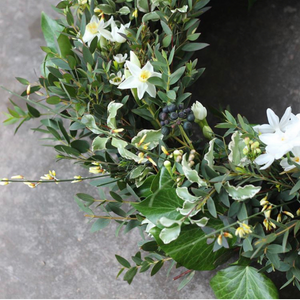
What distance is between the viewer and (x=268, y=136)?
2.74 ft

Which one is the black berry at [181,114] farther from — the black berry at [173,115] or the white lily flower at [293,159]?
the white lily flower at [293,159]

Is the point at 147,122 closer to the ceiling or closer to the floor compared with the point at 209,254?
closer to the ceiling

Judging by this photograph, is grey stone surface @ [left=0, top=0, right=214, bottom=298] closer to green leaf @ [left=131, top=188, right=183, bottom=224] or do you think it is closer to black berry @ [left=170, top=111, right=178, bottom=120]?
green leaf @ [left=131, top=188, right=183, bottom=224]

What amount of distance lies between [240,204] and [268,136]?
190 mm

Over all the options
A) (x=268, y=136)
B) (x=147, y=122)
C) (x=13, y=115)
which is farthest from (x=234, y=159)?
(x=13, y=115)

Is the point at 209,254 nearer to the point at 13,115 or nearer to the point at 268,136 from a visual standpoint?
the point at 268,136

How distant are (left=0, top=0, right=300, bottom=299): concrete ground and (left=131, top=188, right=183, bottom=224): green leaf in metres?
0.51

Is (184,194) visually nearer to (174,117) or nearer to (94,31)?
(174,117)

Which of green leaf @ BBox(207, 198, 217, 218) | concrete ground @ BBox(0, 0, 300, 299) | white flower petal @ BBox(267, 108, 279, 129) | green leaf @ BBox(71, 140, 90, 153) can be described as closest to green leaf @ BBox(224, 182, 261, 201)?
green leaf @ BBox(207, 198, 217, 218)

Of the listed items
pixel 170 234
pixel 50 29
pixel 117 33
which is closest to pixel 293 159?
pixel 170 234

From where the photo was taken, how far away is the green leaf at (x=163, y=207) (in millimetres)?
956

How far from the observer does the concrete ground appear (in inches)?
57.5

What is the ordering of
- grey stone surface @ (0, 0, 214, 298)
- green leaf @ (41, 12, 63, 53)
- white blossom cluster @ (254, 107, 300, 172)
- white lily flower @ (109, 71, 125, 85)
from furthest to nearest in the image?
grey stone surface @ (0, 0, 214, 298)
green leaf @ (41, 12, 63, 53)
white lily flower @ (109, 71, 125, 85)
white blossom cluster @ (254, 107, 300, 172)

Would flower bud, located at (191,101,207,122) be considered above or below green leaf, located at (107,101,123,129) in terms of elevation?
below
